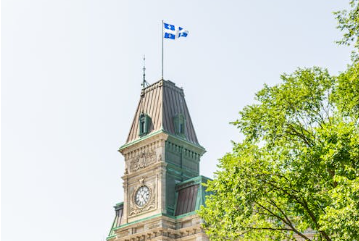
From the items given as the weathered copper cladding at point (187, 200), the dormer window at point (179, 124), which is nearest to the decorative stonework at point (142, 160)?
the dormer window at point (179, 124)

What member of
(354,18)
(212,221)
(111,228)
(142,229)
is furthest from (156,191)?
(354,18)

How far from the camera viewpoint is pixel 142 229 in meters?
61.3

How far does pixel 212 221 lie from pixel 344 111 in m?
Result: 9.50

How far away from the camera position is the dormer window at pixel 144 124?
215ft

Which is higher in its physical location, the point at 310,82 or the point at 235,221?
the point at 310,82

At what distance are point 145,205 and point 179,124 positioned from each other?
10114mm

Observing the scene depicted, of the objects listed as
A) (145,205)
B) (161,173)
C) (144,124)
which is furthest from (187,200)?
(144,124)

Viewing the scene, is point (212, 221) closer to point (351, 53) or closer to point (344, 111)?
point (344, 111)

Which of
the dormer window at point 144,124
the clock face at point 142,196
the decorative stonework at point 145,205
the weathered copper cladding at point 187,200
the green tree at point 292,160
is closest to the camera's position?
the green tree at point 292,160

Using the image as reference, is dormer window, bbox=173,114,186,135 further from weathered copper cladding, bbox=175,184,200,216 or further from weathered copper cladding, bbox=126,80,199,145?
weathered copper cladding, bbox=175,184,200,216

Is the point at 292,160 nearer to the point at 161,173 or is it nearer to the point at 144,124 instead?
the point at 161,173

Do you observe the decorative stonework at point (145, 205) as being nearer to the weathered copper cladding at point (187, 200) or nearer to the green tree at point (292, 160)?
the weathered copper cladding at point (187, 200)

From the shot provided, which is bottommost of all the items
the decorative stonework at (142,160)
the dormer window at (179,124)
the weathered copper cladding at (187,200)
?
the weathered copper cladding at (187,200)

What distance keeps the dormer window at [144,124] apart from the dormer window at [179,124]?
3.09 m
